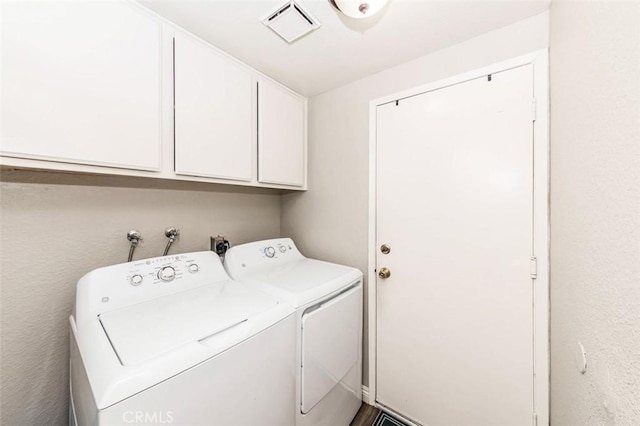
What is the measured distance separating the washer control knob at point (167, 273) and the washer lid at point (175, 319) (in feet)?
0.33

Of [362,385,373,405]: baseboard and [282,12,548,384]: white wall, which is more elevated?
[282,12,548,384]: white wall

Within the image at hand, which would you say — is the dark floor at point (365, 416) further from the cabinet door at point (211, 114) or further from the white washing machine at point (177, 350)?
the cabinet door at point (211, 114)

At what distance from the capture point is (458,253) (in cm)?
134

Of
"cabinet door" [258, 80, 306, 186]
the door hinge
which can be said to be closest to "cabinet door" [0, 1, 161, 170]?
"cabinet door" [258, 80, 306, 186]

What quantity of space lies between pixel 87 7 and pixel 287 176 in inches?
49.5

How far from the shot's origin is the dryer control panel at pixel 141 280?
0.96 meters

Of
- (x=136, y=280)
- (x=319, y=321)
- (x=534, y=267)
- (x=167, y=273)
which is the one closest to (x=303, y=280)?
(x=319, y=321)

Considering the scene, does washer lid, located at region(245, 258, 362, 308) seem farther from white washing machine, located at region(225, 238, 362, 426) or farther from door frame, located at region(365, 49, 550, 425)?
door frame, located at region(365, 49, 550, 425)

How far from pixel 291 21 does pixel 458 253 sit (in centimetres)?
158

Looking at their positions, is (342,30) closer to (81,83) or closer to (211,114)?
(211,114)

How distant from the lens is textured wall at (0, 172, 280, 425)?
3.20 feet

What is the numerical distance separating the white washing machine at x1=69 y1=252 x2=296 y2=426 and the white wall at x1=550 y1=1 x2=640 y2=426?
39.2 inches

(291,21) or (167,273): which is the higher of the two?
(291,21)

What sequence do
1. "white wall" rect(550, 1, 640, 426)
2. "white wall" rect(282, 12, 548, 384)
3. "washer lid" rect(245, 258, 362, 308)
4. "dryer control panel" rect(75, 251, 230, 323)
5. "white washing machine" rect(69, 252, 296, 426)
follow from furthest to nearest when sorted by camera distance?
"white wall" rect(282, 12, 548, 384) → "washer lid" rect(245, 258, 362, 308) → "dryer control panel" rect(75, 251, 230, 323) → "white washing machine" rect(69, 252, 296, 426) → "white wall" rect(550, 1, 640, 426)
